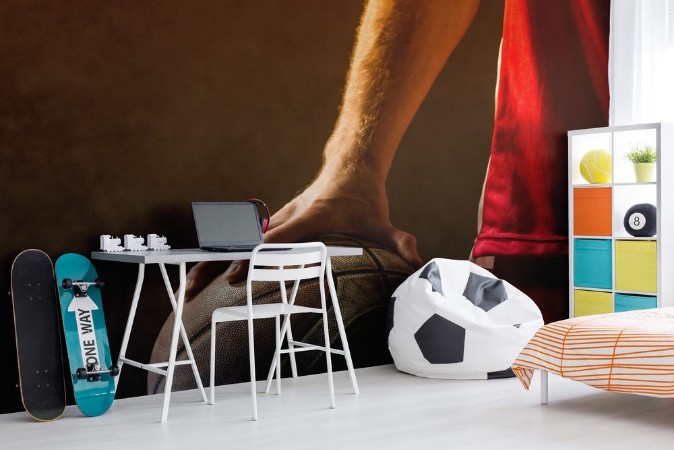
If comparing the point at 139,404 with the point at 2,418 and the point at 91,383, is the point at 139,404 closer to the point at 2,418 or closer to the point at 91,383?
the point at 91,383

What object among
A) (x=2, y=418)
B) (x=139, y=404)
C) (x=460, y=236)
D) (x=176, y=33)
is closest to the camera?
(x=2, y=418)

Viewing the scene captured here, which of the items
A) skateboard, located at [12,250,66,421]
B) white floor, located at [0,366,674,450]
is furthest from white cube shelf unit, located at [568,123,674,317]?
skateboard, located at [12,250,66,421]

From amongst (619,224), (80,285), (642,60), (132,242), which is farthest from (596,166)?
(80,285)

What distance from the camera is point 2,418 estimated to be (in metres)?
3.63

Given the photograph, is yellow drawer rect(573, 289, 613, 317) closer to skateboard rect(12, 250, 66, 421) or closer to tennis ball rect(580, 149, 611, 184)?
tennis ball rect(580, 149, 611, 184)

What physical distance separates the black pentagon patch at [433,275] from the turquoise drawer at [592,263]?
131cm

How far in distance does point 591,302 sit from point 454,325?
156cm

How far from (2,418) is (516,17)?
3834mm

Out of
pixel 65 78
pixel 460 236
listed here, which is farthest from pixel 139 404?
pixel 460 236

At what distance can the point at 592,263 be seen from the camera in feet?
18.0

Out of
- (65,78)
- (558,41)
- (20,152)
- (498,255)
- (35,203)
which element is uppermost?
(558,41)

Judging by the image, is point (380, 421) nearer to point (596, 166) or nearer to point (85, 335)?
point (85, 335)

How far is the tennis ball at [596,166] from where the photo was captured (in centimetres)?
543

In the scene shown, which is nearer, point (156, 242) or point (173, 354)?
point (173, 354)
